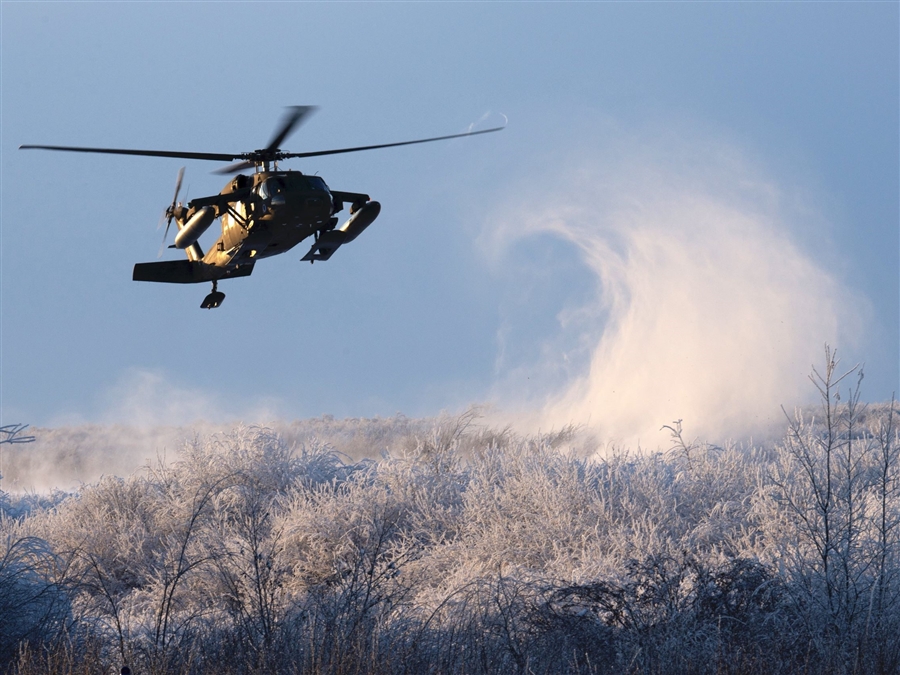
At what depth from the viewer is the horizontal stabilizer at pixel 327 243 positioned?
52.1 feet

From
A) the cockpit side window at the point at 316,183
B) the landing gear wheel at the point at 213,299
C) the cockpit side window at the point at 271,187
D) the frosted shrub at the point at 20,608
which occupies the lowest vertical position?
the frosted shrub at the point at 20,608

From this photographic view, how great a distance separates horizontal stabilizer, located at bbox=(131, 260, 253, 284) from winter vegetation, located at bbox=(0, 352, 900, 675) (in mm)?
4652

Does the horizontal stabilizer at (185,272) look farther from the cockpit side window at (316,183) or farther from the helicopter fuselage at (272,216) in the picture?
the cockpit side window at (316,183)

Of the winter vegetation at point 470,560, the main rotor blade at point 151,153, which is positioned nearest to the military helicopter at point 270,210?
the main rotor blade at point 151,153

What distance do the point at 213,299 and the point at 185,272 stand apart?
73 cm

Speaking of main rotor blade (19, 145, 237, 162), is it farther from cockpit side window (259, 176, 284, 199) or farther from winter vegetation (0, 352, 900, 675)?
winter vegetation (0, 352, 900, 675)

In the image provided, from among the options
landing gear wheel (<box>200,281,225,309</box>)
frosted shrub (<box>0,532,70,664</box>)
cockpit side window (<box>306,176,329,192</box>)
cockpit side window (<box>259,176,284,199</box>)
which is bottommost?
frosted shrub (<box>0,532,70,664</box>)

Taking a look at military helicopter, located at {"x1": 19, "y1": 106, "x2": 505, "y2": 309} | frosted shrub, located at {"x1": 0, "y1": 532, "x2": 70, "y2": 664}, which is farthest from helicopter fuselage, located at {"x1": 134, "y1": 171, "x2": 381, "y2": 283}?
frosted shrub, located at {"x1": 0, "y1": 532, "x2": 70, "y2": 664}

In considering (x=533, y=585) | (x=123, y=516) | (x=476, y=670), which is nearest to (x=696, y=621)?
(x=533, y=585)

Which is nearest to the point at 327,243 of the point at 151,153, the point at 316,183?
the point at 316,183

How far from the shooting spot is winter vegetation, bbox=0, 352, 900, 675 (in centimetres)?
1116

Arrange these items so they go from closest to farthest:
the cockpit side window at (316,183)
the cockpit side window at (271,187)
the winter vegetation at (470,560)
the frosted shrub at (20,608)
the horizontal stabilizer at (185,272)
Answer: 1. the winter vegetation at (470,560)
2. the frosted shrub at (20,608)
3. the cockpit side window at (271,187)
4. the cockpit side window at (316,183)
5. the horizontal stabilizer at (185,272)

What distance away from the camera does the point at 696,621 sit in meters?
13.0

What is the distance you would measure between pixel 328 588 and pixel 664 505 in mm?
7608
